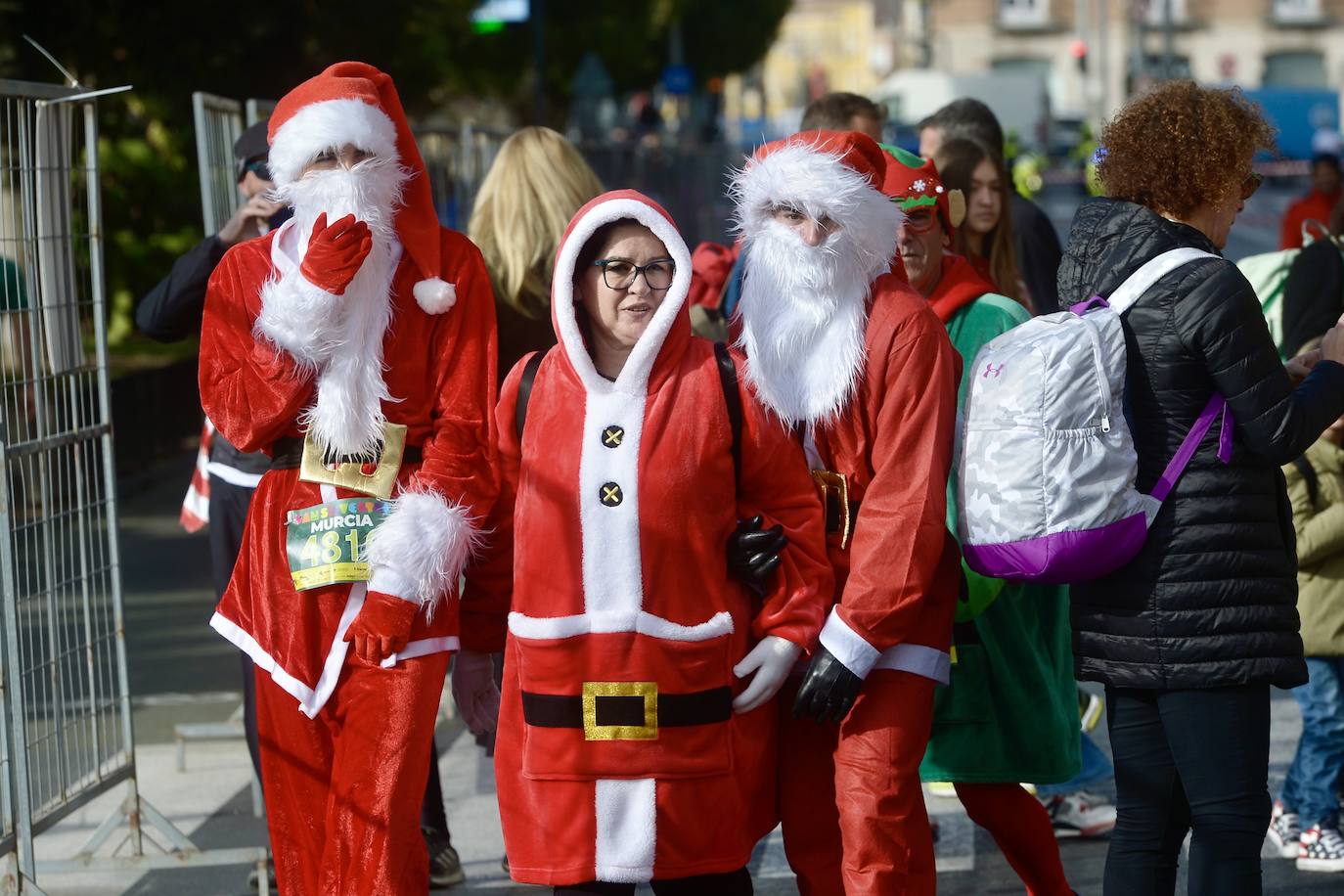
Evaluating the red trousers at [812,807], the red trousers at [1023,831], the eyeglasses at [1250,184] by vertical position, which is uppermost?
the eyeglasses at [1250,184]

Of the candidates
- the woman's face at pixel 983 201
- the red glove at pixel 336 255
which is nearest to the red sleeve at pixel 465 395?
the red glove at pixel 336 255

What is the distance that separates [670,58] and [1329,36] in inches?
1421

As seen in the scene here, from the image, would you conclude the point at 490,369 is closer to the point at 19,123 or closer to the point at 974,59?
the point at 19,123

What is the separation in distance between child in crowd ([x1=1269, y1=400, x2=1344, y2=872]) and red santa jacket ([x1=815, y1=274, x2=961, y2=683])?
1.79 metres

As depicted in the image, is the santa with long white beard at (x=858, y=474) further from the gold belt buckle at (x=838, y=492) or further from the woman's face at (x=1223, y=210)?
the woman's face at (x=1223, y=210)

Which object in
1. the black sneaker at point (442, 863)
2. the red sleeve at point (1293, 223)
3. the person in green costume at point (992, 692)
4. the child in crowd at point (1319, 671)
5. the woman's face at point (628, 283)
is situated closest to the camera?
the woman's face at point (628, 283)

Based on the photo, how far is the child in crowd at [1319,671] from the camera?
192 inches

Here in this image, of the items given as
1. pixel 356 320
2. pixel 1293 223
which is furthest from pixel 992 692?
pixel 1293 223

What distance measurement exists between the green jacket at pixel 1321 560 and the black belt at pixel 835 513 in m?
Answer: 1.89

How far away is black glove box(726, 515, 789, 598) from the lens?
338 centimetres

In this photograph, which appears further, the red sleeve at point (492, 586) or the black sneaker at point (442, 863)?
the black sneaker at point (442, 863)

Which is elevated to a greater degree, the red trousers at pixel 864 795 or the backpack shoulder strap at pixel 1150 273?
the backpack shoulder strap at pixel 1150 273

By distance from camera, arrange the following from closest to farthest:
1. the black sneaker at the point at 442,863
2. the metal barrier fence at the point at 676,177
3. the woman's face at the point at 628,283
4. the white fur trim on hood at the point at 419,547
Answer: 1. the woman's face at the point at 628,283
2. the white fur trim on hood at the point at 419,547
3. the black sneaker at the point at 442,863
4. the metal barrier fence at the point at 676,177

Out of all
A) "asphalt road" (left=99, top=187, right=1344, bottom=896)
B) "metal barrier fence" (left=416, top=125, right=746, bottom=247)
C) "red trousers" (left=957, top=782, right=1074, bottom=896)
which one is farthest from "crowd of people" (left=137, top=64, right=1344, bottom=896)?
"asphalt road" (left=99, top=187, right=1344, bottom=896)
